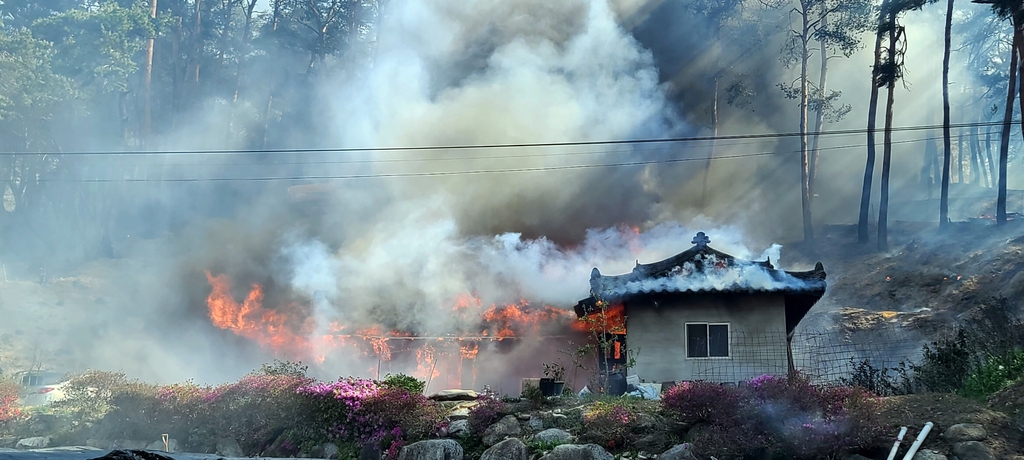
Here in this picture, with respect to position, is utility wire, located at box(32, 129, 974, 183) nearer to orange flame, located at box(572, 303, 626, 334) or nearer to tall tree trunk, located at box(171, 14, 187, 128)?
tall tree trunk, located at box(171, 14, 187, 128)

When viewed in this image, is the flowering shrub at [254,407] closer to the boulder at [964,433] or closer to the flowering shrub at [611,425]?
the flowering shrub at [611,425]

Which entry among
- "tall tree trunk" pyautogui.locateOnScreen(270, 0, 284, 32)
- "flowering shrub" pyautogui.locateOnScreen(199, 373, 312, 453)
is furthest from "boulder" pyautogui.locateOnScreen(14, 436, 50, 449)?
"tall tree trunk" pyautogui.locateOnScreen(270, 0, 284, 32)

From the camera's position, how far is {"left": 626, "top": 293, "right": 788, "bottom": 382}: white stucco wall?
19453 millimetres

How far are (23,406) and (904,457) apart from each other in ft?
73.4

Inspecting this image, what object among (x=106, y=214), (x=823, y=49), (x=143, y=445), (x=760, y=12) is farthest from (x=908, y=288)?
(x=106, y=214)

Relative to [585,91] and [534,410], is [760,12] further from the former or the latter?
[534,410]

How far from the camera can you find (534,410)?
16.3 m

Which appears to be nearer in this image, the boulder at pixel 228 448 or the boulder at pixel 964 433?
the boulder at pixel 964 433

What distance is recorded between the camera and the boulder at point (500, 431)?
15281mm

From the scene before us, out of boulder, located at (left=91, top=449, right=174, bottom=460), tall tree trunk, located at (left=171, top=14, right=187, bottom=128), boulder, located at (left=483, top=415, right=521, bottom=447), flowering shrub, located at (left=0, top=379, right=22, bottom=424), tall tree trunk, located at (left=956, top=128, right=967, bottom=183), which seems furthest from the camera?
tall tree trunk, located at (left=956, top=128, right=967, bottom=183)

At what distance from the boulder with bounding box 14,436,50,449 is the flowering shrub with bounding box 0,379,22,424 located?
1.31 meters

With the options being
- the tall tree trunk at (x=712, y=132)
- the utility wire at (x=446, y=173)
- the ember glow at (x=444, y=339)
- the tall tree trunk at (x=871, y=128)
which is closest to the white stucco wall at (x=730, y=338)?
the ember glow at (x=444, y=339)

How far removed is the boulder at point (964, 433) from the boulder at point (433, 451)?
8.08 meters

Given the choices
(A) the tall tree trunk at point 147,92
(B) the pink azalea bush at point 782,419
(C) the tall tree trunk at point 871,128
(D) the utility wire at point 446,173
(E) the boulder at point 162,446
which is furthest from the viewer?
(A) the tall tree trunk at point 147,92
